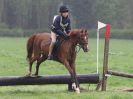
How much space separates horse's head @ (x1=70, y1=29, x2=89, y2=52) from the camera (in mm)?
13184

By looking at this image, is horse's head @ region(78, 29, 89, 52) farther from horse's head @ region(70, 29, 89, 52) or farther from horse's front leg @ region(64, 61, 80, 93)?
horse's front leg @ region(64, 61, 80, 93)

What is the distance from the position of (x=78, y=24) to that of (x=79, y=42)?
295 feet

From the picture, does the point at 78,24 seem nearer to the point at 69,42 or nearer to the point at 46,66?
the point at 46,66

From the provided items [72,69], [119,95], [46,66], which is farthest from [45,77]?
[46,66]

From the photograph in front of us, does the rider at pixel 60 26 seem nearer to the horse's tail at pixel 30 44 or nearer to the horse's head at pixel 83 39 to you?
the horse's head at pixel 83 39

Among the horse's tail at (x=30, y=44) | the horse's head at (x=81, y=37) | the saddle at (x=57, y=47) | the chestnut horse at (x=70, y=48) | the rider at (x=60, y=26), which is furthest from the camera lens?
the horse's tail at (x=30, y=44)

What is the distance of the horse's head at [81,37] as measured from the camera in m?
13.2

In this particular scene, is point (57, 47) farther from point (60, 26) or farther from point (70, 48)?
point (60, 26)

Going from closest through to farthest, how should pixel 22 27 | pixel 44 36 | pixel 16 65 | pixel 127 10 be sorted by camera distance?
pixel 44 36
pixel 16 65
pixel 22 27
pixel 127 10

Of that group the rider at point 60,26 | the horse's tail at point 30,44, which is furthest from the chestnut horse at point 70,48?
the horse's tail at point 30,44

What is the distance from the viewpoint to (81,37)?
13.4 m

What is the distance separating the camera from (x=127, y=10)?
10900 cm

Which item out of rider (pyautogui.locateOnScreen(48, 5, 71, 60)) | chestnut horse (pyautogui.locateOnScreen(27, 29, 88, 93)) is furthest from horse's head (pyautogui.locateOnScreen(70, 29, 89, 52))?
rider (pyautogui.locateOnScreen(48, 5, 71, 60))

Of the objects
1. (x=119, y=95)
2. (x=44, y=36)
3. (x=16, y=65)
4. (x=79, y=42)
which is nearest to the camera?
(x=119, y=95)
